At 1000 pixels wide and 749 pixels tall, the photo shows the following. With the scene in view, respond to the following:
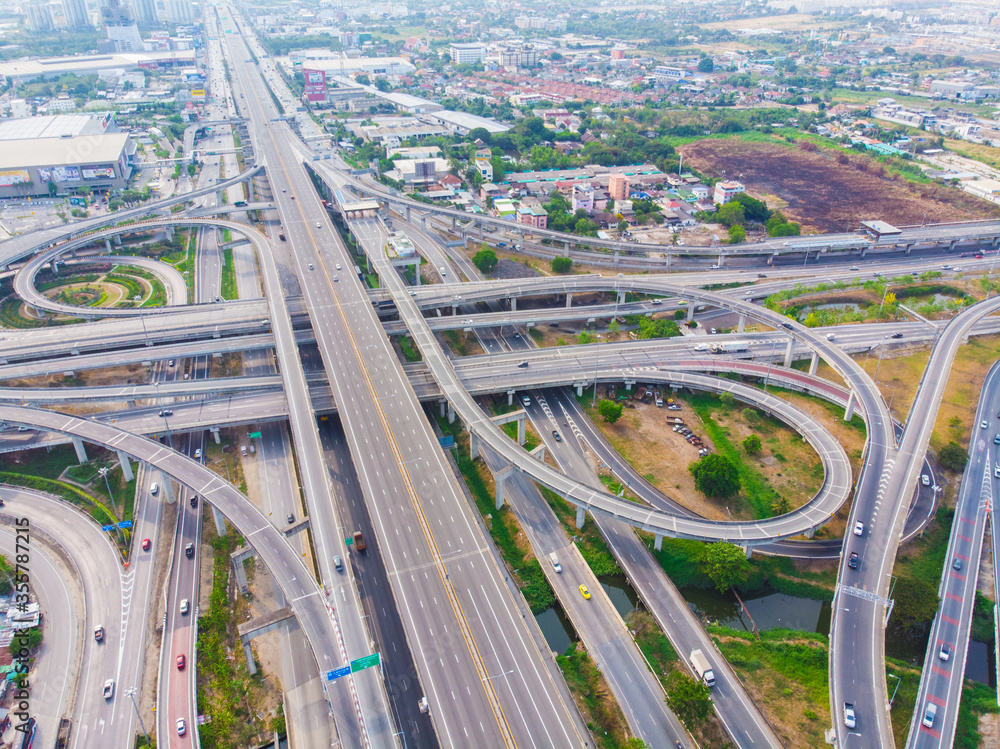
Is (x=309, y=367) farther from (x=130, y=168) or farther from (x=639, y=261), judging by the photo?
(x=130, y=168)

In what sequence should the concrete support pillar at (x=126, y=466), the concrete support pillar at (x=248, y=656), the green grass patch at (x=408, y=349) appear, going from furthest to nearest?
the green grass patch at (x=408, y=349)
the concrete support pillar at (x=126, y=466)
the concrete support pillar at (x=248, y=656)

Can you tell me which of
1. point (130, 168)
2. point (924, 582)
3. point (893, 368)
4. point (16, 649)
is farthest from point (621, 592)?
point (130, 168)

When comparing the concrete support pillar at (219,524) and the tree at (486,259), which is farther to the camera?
the tree at (486,259)

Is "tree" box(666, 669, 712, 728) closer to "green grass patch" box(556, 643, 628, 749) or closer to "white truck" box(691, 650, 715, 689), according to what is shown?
"white truck" box(691, 650, 715, 689)

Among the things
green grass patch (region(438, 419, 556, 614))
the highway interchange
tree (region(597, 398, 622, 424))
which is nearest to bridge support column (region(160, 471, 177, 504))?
the highway interchange

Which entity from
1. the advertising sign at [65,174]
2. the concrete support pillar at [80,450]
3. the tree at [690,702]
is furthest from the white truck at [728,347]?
the advertising sign at [65,174]

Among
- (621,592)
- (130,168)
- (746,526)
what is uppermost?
(130,168)

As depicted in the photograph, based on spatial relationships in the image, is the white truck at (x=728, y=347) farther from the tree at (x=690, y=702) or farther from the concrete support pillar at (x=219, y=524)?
the concrete support pillar at (x=219, y=524)
